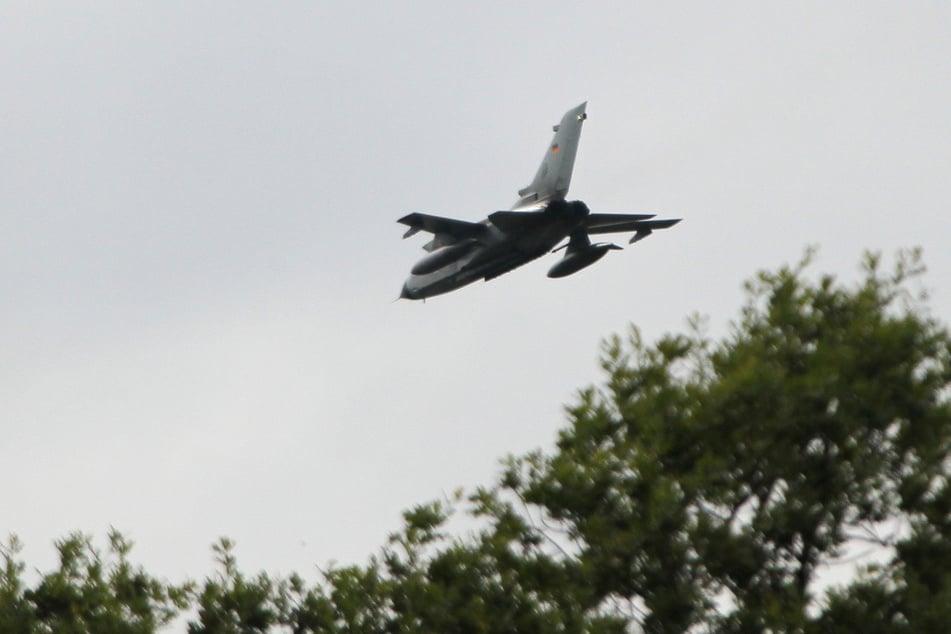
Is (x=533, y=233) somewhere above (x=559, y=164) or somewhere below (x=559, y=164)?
below

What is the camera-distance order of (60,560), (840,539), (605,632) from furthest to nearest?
(60,560), (840,539), (605,632)

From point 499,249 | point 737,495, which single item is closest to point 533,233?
point 499,249

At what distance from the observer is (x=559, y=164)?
148 ft

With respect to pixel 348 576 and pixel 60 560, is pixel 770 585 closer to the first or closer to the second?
pixel 348 576

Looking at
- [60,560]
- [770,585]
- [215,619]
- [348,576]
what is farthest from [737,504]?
[60,560]

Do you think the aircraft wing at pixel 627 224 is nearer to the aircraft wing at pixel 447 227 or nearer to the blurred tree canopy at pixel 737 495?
the aircraft wing at pixel 447 227

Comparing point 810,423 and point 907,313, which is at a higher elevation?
point 907,313

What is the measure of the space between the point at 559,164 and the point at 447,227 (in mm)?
3582

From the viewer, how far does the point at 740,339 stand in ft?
86.5

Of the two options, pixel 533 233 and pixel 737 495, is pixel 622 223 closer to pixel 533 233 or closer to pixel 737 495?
pixel 533 233

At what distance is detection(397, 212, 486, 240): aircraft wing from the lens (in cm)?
4481

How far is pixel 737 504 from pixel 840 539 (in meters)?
1.63

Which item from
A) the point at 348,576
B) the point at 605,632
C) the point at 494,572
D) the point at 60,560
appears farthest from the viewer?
the point at 60,560

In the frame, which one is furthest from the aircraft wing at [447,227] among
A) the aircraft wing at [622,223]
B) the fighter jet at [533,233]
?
the aircraft wing at [622,223]
